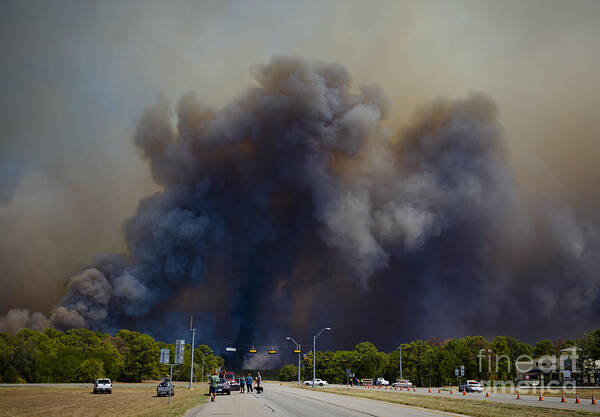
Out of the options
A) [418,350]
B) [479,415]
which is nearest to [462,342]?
[418,350]

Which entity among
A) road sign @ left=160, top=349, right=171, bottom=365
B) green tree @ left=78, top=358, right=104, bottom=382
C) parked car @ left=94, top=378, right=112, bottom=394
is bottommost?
green tree @ left=78, top=358, right=104, bottom=382

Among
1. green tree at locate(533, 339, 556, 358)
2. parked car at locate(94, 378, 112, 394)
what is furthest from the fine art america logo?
A: parked car at locate(94, 378, 112, 394)

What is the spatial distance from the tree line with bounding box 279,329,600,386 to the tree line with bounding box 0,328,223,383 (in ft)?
135

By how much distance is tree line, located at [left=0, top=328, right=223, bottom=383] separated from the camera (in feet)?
290

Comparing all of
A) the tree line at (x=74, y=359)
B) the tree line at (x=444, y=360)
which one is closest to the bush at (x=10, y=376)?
the tree line at (x=74, y=359)

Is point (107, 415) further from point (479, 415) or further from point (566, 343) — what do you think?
point (566, 343)

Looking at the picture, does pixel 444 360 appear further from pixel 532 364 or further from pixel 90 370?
pixel 90 370

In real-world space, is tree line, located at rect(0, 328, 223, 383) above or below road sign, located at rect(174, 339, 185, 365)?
below

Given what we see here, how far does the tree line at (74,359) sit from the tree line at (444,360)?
135 feet

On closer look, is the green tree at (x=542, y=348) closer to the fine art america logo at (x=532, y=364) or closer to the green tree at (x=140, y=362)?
the fine art america logo at (x=532, y=364)

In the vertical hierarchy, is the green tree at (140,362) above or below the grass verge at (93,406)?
below

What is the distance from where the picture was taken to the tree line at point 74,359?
8838 centimetres

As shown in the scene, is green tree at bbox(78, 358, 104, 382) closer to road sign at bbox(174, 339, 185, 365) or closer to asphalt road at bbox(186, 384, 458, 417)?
road sign at bbox(174, 339, 185, 365)

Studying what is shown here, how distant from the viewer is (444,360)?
106875 millimetres
